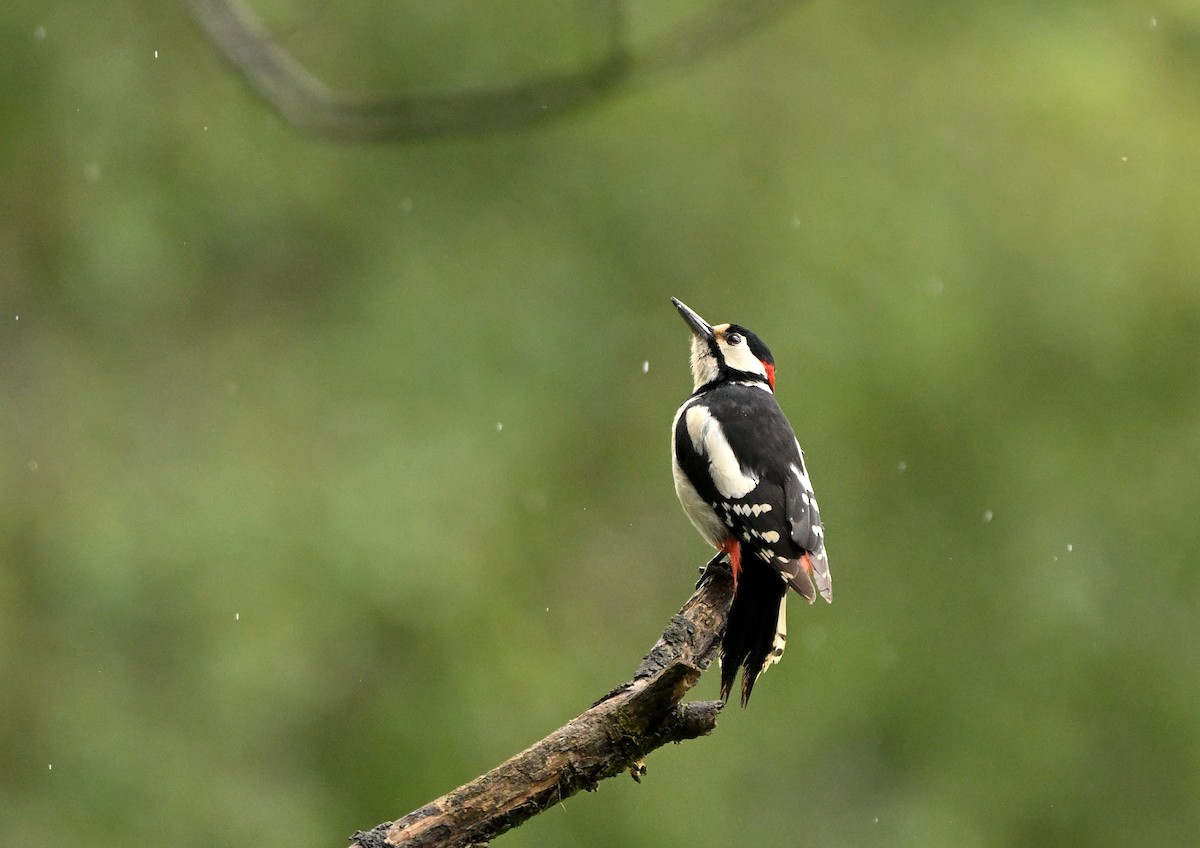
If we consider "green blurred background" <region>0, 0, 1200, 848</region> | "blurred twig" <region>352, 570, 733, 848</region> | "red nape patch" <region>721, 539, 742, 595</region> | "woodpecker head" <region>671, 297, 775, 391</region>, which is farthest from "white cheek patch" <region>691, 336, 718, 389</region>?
"blurred twig" <region>352, 570, 733, 848</region>

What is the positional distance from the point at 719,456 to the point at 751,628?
90 centimetres

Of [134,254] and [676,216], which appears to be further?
[676,216]

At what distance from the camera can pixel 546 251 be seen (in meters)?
8.37

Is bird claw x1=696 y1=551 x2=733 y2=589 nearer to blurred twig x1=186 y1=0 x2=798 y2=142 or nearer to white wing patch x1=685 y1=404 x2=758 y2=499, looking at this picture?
white wing patch x1=685 y1=404 x2=758 y2=499

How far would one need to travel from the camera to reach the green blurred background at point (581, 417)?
7.40m

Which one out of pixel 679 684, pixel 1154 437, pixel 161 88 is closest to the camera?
pixel 679 684

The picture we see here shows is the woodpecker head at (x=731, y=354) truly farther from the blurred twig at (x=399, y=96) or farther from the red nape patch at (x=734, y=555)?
the blurred twig at (x=399, y=96)

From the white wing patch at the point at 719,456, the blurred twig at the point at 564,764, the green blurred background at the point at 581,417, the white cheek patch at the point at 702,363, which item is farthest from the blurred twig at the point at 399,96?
the green blurred background at the point at 581,417

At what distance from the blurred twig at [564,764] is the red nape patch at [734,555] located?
1.10 metres

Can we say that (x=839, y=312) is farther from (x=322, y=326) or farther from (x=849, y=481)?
(x=322, y=326)

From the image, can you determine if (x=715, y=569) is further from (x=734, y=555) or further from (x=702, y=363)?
(x=702, y=363)

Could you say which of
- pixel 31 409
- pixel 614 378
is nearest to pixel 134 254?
pixel 31 409

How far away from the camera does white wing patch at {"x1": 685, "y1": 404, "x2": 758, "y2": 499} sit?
4676 millimetres

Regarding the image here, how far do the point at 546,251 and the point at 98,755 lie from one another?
10.8 feet
